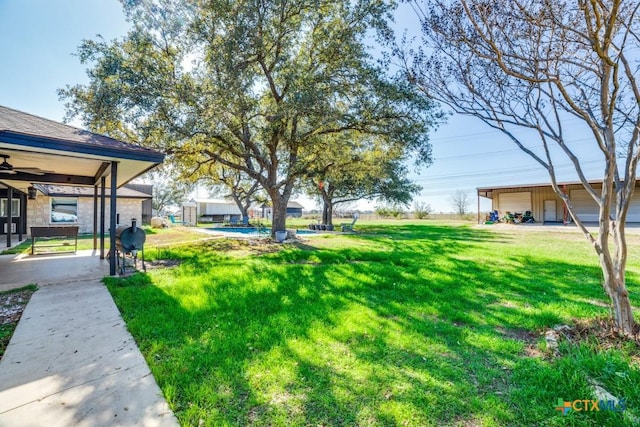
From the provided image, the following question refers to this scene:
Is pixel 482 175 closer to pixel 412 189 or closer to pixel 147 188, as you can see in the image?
pixel 412 189

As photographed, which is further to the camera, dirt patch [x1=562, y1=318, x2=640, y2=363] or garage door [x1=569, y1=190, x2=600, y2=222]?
garage door [x1=569, y1=190, x2=600, y2=222]

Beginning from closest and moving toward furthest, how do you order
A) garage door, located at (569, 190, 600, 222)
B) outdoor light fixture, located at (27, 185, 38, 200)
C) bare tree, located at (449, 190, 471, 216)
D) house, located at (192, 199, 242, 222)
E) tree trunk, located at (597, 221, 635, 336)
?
tree trunk, located at (597, 221, 635, 336) < outdoor light fixture, located at (27, 185, 38, 200) < garage door, located at (569, 190, 600, 222) < house, located at (192, 199, 242, 222) < bare tree, located at (449, 190, 471, 216)

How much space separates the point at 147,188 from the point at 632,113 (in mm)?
33061

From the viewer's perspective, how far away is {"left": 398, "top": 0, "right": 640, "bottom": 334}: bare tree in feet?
9.18

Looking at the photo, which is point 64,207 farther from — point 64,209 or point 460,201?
point 460,201

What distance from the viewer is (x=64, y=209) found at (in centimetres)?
1528

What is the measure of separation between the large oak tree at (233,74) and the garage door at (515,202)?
1770 centimetres

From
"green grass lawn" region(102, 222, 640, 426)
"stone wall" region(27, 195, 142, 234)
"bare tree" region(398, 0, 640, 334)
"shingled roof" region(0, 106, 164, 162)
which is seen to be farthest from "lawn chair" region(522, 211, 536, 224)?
"stone wall" region(27, 195, 142, 234)

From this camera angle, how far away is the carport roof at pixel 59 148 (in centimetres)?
434

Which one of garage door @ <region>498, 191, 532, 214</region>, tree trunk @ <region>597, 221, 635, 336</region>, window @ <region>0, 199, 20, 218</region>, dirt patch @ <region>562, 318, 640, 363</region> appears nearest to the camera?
dirt patch @ <region>562, 318, 640, 363</region>

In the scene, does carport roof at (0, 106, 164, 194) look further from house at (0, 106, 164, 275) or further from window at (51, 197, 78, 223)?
window at (51, 197, 78, 223)

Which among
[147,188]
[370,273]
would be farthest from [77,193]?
[370,273]

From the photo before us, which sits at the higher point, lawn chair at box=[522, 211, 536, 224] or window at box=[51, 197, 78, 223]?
window at box=[51, 197, 78, 223]

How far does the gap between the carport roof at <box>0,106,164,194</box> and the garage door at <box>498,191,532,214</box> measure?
26.1 m
